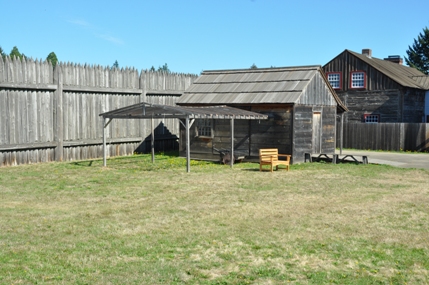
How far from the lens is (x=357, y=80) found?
37906 millimetres

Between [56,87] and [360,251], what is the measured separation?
51.4 feet

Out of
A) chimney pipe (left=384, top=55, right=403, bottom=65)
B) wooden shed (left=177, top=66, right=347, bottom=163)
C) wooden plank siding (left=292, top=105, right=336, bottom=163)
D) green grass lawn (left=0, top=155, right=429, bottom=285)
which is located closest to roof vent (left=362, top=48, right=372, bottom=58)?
chimney pipe (left=384, top=55, right=403, bottom=65)

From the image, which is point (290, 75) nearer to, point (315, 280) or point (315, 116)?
point (315, 116)

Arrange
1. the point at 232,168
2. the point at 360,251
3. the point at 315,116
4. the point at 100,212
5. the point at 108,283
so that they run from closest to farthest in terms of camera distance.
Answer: the point at 108,283 < the point at 360,251 < the point at 100,212 < the point at 232,168 < the point at 315,116

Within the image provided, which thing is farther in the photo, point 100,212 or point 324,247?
point 100,212

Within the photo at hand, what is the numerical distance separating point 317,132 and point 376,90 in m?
14.9

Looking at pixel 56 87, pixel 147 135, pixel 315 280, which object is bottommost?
pixel 315 280

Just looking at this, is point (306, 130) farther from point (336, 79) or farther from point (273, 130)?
point (336, 79)

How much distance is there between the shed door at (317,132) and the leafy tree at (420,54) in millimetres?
48502

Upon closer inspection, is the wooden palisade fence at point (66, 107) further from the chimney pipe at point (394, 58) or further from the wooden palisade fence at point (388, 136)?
the chimney pipe at point (394, 58)

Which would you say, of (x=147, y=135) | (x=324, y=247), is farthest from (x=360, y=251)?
(x=147, y=135)

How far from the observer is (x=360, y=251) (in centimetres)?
846

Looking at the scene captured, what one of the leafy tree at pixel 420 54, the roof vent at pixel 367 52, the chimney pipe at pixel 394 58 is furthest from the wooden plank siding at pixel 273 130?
the leafy tree at pixel 420 54

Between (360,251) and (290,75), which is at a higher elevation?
(290,75)
